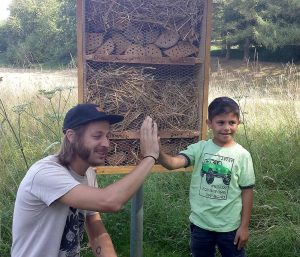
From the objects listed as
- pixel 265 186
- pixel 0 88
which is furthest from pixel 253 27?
pixel 265 186

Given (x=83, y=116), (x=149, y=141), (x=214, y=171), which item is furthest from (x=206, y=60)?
(x=83, y=116)

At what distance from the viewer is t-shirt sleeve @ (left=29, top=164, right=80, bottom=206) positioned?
74.7 inches

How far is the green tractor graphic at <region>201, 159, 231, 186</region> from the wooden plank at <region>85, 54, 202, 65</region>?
67 cm

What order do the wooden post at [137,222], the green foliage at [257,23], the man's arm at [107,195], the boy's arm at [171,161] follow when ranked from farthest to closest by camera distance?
the green foliage at [257,23]
the wooden post at [137,222]
the boy's arm at [171,161]
the man's arm at [107,195]

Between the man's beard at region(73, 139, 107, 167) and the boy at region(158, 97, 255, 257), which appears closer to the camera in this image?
the man's beard at region(73, 139, 107, 167)

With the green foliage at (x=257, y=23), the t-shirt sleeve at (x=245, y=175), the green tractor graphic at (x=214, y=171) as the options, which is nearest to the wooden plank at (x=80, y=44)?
the green tractor graphic at (x=214, y=171)

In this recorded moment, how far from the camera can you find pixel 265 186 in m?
4.34

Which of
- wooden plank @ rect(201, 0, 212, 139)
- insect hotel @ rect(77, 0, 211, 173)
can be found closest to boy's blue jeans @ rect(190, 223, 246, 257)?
insect hotel @ rect(77, 0, 211, 173)

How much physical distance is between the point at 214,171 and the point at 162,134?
1.42 feet

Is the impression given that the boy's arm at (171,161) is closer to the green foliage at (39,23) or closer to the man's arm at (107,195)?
the man's arm at (107,195)

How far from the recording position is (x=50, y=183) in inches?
75.6

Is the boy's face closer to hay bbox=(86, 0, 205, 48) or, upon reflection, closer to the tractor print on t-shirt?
the tractor print on t-shirt

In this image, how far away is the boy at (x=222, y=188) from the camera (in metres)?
2.57

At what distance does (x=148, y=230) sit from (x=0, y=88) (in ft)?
16.5
